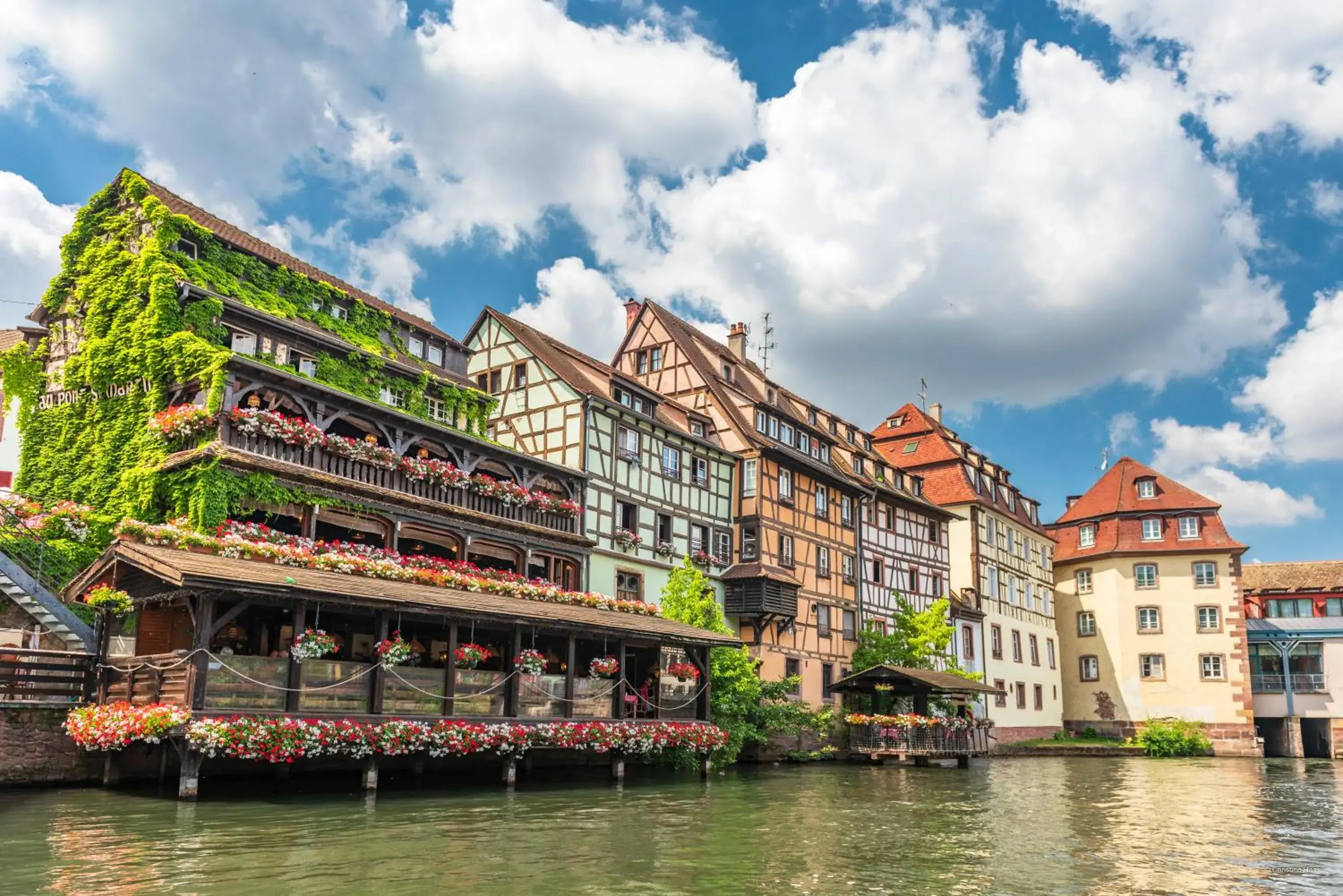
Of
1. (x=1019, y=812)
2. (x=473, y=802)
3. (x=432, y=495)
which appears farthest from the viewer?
(x=432, y=495)

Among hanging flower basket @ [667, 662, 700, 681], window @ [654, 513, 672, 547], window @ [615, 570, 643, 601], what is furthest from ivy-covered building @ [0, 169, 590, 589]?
hanging flower basket @ [667, 662, 700, 681]

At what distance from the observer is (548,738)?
80.0ft

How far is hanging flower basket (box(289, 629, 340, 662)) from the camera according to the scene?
2016 cm

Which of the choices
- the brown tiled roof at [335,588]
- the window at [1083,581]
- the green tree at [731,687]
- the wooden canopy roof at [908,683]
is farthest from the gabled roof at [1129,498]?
the brown tiled roof at [335,588]

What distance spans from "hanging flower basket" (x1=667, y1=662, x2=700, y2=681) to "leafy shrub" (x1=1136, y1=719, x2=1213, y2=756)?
30.3 metres

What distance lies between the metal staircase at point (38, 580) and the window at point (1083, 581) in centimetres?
5102

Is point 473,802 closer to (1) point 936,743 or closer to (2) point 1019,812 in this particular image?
(2) point 1019,812

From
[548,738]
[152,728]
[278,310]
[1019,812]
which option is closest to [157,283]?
[278,310]

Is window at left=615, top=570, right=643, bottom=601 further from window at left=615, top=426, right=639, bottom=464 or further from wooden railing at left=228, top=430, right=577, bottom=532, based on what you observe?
window at left=615, top=426, right=639, bottom=464

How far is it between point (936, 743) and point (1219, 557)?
88.7 ft

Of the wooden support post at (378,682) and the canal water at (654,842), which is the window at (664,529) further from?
the wooden support post at (378,682)

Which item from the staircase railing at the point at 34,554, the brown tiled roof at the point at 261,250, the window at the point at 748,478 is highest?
the brown tiled roof at the point at 261,250

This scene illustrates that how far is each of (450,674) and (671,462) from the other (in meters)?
15.8

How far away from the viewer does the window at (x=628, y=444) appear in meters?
35.3
